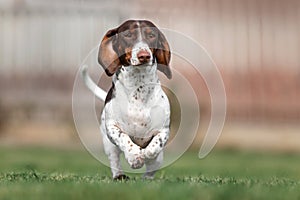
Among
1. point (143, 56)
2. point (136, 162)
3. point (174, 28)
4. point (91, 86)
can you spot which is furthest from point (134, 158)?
point (174, 28)

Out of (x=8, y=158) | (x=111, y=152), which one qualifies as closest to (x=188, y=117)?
(x=111, y=152)

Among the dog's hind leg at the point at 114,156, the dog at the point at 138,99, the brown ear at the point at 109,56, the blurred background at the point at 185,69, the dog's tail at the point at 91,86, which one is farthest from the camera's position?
the blurred background at the point at 185,69

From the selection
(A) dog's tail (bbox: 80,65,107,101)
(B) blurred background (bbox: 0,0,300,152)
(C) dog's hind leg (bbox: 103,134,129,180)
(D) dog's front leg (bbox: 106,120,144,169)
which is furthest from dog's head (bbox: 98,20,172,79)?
(B) blurred background (bbox: 0,0,300,152)

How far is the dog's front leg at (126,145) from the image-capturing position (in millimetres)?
6148

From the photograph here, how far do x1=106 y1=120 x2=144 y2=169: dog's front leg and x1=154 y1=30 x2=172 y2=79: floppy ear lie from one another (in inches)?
18.3

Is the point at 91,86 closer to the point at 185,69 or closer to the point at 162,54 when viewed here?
the point at 162,54

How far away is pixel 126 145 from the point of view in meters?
6.19

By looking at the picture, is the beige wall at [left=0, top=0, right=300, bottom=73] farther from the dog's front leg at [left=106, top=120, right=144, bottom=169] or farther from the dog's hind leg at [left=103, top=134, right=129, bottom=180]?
the dog's front leg at [left=106, top=120, right=144, bottom=169]

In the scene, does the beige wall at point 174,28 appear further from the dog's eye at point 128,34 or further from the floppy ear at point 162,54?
the dog's eye at point 128,34

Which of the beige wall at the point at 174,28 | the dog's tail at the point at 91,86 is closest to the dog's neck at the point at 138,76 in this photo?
the dog's tail at the point at 91,86

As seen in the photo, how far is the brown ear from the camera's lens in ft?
20.9

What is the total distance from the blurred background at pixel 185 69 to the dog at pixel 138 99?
9.25 metres

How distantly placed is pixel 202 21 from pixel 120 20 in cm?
133

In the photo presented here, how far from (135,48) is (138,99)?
31 cm
